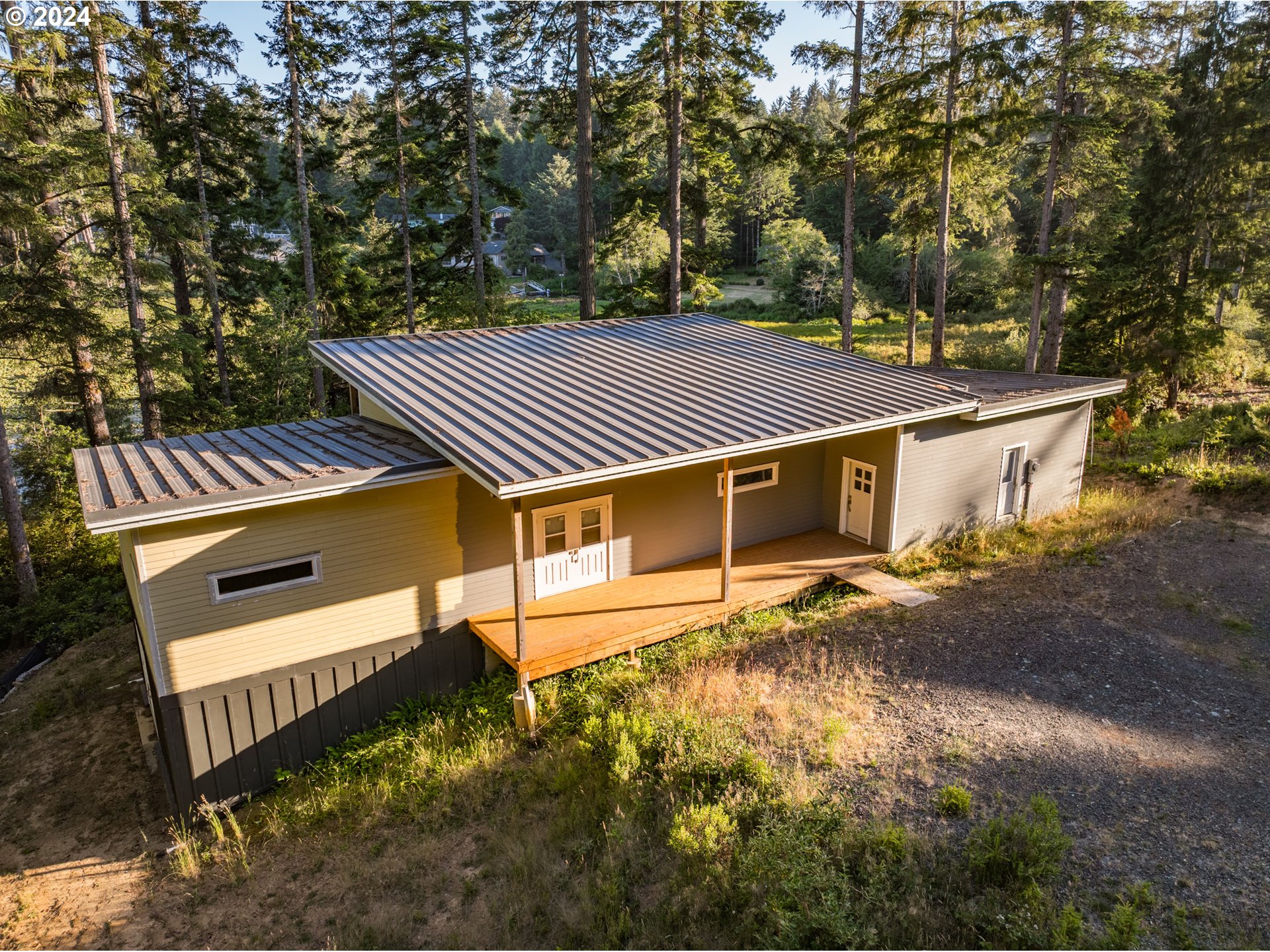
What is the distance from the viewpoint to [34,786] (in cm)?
907

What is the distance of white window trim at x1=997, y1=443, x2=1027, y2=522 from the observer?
13.2 meters

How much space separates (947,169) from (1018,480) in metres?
9.03

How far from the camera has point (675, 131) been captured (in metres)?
19.0

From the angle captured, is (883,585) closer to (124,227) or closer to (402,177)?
(124,227)

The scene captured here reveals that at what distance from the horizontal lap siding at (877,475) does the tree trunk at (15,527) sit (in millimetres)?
15566

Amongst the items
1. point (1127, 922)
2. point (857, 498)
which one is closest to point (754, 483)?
point (857, 498)

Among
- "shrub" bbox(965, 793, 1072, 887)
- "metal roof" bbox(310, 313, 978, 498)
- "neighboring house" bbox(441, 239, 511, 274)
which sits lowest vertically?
"shrub" bbox(965, 793, 1072, 887)

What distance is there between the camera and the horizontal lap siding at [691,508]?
1064cm

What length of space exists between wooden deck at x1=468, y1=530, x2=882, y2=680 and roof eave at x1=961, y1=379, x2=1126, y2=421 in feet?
9.80

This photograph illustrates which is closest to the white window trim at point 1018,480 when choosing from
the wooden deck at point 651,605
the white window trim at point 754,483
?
the wooden deck at point 651,605

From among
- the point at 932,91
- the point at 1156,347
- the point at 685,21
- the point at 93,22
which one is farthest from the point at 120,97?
the point at 1156,347

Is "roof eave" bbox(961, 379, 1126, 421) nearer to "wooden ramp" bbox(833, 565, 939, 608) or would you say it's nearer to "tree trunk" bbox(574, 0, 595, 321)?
"wooden ramp" bbox(833, 565, 939, 608)

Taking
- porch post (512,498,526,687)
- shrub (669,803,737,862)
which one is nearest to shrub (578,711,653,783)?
shrub (669,803,737,862)

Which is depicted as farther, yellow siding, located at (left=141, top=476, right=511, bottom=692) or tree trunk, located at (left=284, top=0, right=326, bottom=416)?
tree trunk, located at (left=284, top=0, right=326, bottom=416)
